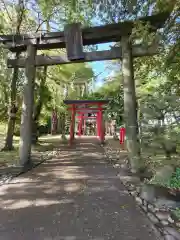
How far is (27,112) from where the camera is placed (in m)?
6.05

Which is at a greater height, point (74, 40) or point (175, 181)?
point (74, 40)

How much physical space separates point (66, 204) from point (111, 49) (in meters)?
3.98

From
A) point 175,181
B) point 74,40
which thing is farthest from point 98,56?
point 175,181

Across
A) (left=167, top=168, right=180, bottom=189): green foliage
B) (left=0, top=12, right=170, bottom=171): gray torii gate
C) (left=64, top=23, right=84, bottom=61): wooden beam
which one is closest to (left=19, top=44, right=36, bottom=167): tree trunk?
(left=0, top=12, right=170, bottom=171): gray torii gate

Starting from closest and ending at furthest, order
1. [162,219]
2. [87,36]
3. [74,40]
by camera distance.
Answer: [162,219] < [74,40] < [87,36]

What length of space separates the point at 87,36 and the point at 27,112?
2.52 meters

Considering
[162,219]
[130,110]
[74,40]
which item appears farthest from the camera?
[74,40]

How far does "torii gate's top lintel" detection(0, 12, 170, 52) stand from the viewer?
16.7 feet

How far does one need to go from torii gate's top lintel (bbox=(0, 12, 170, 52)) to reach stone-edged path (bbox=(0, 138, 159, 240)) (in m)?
3.42

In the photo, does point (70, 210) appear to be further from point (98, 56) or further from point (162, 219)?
point (98, 56)

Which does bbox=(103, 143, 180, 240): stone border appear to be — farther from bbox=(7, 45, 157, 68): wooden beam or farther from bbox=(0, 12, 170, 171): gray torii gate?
bbox=(7, 45, 157, 68): wooden beam

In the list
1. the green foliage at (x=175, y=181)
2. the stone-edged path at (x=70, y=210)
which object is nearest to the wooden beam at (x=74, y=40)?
the stone-edged path at (x=70, y=210)

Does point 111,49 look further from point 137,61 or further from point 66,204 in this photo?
point 66,204

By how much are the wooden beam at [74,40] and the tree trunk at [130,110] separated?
3.49ft
